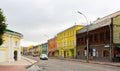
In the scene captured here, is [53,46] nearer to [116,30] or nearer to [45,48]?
[45,48]

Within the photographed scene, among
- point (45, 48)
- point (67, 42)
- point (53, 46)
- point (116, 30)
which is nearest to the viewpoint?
point (116, 30)

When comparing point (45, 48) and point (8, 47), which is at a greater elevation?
point (8, 47)

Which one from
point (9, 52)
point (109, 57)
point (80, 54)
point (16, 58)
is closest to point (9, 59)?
point (9, 52)

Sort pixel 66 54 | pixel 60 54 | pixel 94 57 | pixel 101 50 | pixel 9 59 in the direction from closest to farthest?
pixel 9 59, pixel 101 50, pixel 94 57, pixel 66 54, pixel 60 54

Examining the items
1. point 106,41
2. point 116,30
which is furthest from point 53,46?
point 116,30

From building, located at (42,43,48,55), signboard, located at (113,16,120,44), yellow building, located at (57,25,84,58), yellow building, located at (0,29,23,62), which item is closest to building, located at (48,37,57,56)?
yellow building, located at (57,25,84,58)

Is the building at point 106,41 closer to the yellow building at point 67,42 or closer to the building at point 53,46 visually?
the yellow building at point 67,42

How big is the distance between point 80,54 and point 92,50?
9.38 metres

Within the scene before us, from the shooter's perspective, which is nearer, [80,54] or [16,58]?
[16,58]

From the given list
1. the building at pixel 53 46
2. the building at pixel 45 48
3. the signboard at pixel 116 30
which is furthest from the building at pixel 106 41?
the building at pixel 45 48

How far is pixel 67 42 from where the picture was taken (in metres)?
87.6

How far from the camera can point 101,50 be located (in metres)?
55.4

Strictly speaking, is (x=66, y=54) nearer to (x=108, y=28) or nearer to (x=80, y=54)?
(x=80, y=54)

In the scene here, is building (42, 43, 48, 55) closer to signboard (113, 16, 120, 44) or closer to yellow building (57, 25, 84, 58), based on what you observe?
yellow building (57, 25, 84, 58)
